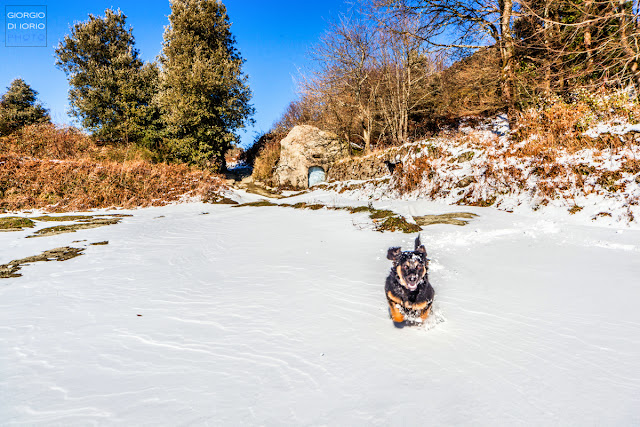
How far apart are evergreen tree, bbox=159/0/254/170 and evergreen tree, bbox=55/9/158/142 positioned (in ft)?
5.76

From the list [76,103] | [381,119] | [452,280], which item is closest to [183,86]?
[76,103]

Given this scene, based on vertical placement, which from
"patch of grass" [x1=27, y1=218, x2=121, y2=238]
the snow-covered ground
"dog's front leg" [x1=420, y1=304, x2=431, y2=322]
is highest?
"patch of grass" [x1=27, y1=218, x2=121, y2=238]

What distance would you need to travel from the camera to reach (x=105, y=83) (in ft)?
56.9

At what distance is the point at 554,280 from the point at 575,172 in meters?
4.53

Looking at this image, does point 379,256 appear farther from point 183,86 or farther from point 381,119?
point 183,86

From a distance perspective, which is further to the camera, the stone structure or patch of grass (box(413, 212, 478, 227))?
the stone structure

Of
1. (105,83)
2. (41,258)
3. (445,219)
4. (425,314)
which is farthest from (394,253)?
(105,83)

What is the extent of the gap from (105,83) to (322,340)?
2207 cm

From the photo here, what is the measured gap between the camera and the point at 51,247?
5094mm

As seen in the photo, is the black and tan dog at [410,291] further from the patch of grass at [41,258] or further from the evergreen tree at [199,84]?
the evergreen tree at [199,84]

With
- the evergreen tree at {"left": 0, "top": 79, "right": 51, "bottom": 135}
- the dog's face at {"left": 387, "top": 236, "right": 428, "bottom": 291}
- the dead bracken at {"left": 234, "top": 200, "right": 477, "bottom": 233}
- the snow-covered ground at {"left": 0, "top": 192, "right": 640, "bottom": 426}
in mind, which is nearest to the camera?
the snow-covered ground at {"left": 0, "top": 192, "right": 640, "bottom": 426}

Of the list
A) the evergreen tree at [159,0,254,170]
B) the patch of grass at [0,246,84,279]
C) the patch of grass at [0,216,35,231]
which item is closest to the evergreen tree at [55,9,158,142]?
the evergreen tree at [159,0,254,170]

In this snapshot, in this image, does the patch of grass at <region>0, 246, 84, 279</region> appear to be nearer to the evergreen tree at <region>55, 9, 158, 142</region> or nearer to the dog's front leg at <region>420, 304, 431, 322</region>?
the dog's front leg at <region>420, 304, 431, 322</region>

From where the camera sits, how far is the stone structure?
1742cm
